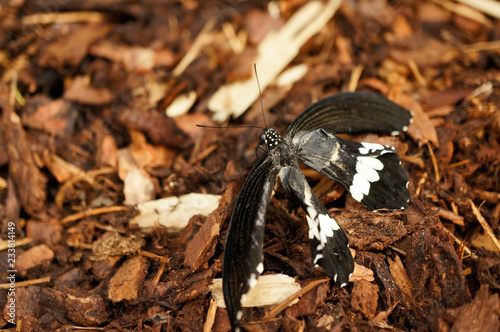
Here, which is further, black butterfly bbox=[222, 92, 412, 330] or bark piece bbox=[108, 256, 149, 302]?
bark piece bbox=[108, 256, 149, 302]

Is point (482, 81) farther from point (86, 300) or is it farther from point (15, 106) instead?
point (15, 106)

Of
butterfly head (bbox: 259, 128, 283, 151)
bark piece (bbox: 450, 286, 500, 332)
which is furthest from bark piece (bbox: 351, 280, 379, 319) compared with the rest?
butterfly head (bbox: 259, 128, 283, 151)

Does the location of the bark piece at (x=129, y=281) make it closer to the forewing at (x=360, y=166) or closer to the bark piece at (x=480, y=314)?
the forewing at (x=360, y=166)

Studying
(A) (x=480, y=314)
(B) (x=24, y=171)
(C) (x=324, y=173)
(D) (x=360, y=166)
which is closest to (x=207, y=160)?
(C) (x=324, y=173)

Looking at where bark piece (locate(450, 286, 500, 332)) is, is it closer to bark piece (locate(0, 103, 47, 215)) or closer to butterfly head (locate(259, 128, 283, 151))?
butterfly head (locate(259, 128, 283, 151))

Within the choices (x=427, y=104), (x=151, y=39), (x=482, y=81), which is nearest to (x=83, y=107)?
(x=151, y=39)

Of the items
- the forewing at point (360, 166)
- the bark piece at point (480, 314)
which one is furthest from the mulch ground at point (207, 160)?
the forewing at point (360, 166)
